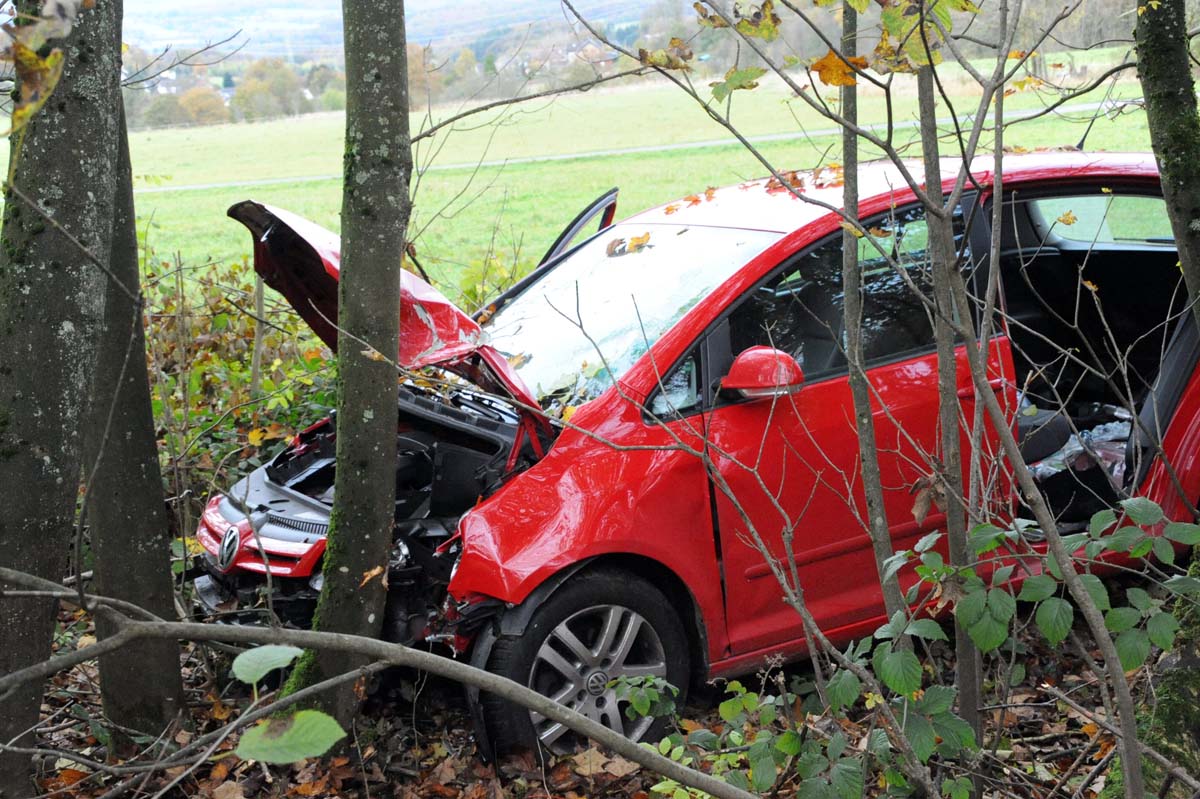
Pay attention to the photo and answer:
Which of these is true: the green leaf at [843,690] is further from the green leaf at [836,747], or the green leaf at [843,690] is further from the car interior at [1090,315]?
the car interior at [1090,315]

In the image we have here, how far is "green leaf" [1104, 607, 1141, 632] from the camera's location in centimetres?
213

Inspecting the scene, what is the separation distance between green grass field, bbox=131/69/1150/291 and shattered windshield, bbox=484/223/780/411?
0.69 m

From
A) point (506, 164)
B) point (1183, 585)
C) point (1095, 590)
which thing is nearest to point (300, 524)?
point (1095, 590)

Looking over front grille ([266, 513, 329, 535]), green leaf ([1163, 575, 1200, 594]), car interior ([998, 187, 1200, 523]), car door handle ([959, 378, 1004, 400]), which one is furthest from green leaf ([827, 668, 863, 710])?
car interior ([998, 187, 1200, 523])

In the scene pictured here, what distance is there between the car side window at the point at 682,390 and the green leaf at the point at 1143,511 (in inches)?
66.4

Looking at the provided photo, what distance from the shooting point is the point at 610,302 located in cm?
428


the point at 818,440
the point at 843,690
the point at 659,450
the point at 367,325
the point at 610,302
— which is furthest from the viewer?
the point at 610,302

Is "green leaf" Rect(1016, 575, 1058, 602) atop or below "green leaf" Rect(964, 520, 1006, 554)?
below

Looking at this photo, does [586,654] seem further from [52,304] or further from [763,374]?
[52,304]

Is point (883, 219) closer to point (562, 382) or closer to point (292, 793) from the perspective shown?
point (562, 382)

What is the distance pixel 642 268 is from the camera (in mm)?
4367

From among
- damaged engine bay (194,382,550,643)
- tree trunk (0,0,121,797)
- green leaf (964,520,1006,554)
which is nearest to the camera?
green leaf (964,520,1006,554)

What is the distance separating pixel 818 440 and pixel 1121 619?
1.70 metres

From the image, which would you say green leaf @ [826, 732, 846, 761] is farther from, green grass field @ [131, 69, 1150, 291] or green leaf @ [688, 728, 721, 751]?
green grass field @ [131, 69, 1150, 291]
